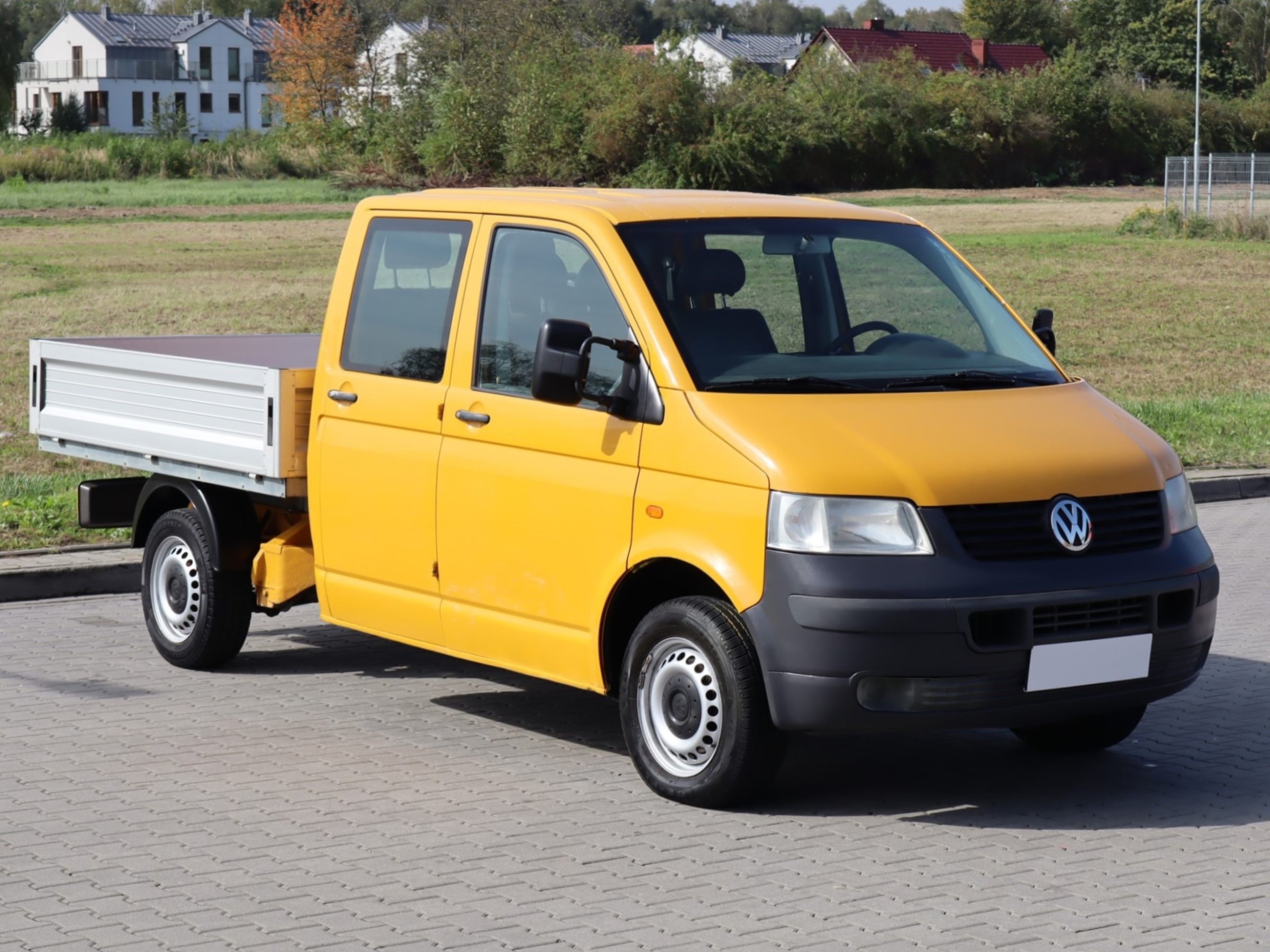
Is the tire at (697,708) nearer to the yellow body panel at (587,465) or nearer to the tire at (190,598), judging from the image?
the yellow body panel at (587,465)

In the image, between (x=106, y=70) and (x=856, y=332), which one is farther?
(x=106, y=70)

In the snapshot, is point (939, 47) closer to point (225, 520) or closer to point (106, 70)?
point (106, 70)

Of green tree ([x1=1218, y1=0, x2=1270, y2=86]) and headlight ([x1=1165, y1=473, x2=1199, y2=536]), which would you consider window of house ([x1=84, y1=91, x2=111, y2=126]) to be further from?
headlight ([x1=1165, y1=473, x2=1199, y2=536])

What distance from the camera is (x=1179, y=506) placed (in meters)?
6.23

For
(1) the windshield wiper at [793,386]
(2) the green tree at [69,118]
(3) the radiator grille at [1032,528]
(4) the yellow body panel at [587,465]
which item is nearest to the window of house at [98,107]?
(2) the green tree at [69,118]

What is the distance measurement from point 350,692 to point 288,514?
81cm

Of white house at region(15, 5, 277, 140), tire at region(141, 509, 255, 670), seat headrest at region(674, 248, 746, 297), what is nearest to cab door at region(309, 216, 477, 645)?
tire at region(141, 509, 255, 670)

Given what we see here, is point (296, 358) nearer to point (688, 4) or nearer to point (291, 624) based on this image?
point (291, 624)

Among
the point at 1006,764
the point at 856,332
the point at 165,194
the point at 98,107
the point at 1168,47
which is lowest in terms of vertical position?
the point at 1006,764

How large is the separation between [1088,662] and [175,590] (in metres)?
4.27

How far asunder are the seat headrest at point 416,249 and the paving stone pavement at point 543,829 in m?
1.77

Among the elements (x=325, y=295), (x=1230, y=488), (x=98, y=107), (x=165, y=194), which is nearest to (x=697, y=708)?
(x=1230, y=488)

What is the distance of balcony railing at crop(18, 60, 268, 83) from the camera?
127 meters

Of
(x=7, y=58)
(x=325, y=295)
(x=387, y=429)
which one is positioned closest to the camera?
(x=387, y=429)
